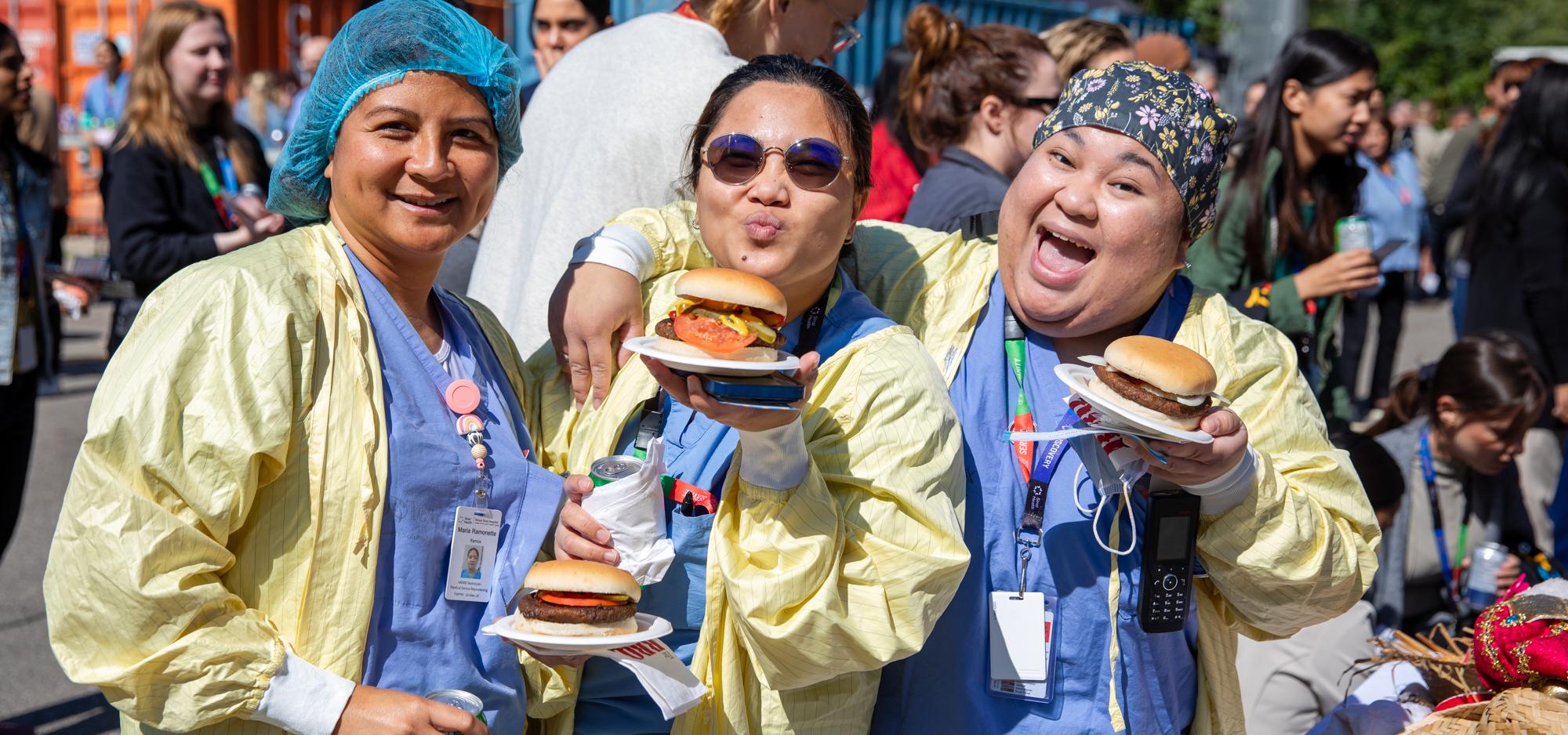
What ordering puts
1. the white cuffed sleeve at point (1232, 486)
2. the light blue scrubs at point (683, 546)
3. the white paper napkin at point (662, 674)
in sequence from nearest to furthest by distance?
the white paper napkin at point (662, 674)
the white cuffed sleeve at point (1232, 486)
the light blue scrubs at point (683, 546)

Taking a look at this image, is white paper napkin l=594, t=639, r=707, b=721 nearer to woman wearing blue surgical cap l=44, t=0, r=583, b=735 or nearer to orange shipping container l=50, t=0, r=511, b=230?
woman wearing blue surgical cap l=44, t=0, r=583, b=735

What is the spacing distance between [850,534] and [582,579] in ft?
1.47

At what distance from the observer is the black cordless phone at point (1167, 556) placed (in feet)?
7.80

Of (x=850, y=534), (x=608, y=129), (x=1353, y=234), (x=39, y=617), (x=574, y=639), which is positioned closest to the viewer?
(x=574, y=639)

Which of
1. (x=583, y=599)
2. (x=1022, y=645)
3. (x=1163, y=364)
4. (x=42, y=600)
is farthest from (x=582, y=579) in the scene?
(x=42, y=600)

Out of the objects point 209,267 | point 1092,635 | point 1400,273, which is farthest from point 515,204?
point 1400,273

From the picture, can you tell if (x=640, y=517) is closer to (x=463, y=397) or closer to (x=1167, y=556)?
(x=463, y=397)

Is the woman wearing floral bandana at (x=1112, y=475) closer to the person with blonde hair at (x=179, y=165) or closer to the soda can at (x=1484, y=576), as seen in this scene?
the soda can at (x=1484, y=576)

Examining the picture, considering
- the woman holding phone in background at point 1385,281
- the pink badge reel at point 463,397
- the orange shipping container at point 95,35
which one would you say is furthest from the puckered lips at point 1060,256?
the orange shipping container at point 95,35

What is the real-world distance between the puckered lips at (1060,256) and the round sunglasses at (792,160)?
0.43 m

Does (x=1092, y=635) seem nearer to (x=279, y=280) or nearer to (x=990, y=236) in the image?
(x=990, y=236)

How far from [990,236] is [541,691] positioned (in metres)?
1.35

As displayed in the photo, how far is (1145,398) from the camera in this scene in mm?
2207

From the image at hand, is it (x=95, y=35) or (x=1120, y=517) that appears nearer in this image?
(x=1120, y=517)
